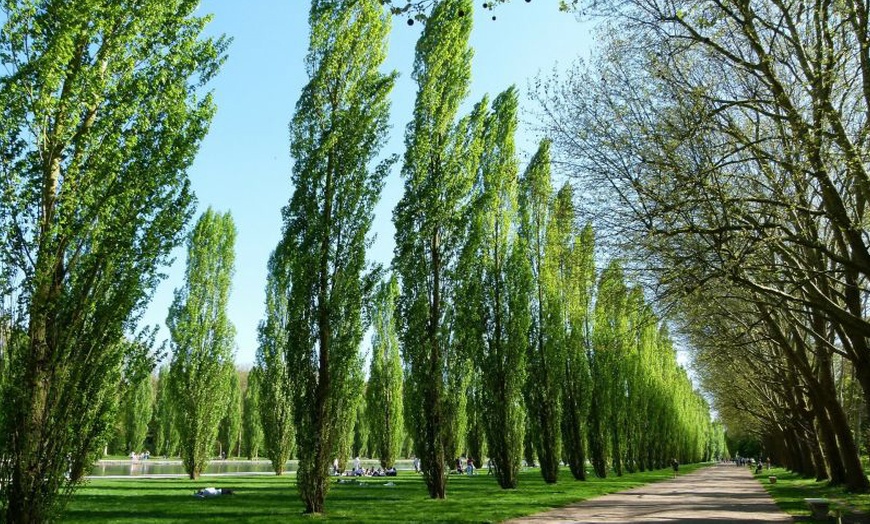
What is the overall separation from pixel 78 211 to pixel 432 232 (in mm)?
11314

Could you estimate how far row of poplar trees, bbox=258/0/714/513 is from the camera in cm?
1480

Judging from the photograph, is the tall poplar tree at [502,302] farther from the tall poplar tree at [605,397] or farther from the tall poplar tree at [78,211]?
the tall poplar tree at [78,211]

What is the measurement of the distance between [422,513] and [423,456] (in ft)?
13.4

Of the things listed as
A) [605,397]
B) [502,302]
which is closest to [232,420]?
[605,397]

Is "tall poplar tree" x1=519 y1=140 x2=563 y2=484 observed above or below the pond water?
above

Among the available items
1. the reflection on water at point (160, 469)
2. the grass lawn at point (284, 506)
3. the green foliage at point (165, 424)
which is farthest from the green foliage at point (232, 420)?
the grass lawn at point (284, 506)

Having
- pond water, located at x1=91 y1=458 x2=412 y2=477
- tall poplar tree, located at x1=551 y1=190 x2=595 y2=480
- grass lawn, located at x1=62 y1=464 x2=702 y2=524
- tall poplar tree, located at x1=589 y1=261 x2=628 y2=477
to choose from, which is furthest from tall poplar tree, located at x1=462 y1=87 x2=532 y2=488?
pond water, located at x1=91 y1=458 x2=412 y2=477

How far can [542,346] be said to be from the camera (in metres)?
29.1

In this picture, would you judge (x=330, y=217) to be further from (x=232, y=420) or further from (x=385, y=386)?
(x=232, y=420)

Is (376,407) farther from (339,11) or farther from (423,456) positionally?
(339,11)

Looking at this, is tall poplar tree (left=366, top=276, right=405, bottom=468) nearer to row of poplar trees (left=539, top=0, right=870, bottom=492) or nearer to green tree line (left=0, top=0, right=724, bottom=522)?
green tree line (left=0, top=0, right=724, bottom=522)

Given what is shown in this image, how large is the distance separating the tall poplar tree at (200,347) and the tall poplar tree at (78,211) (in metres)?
21.1

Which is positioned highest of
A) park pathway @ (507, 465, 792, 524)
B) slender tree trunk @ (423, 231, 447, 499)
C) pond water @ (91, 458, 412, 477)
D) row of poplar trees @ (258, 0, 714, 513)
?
row of poplar trees @ (258, 0, 714, 513)

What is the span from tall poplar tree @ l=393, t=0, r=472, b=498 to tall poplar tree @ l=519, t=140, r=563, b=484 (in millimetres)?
8631
